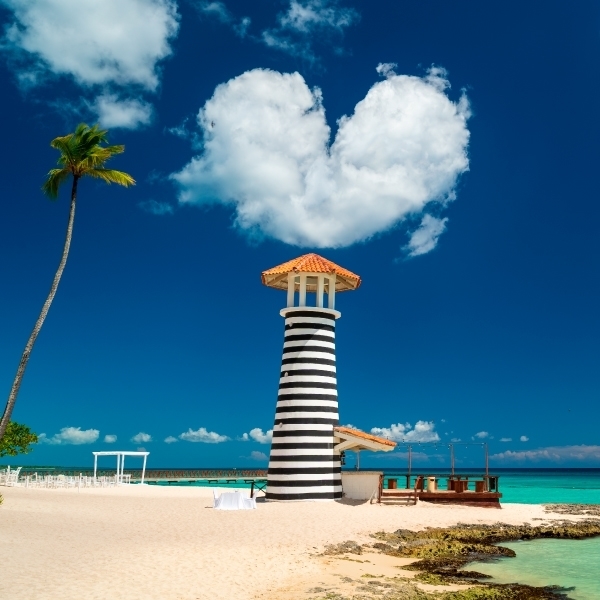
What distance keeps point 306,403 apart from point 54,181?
11.9m

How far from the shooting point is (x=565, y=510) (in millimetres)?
27812

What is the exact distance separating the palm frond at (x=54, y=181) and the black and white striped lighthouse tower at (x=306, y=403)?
986 centimetres

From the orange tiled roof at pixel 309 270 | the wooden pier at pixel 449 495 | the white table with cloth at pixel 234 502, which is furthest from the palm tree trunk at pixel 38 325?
the wooden pier at pixel 449 495

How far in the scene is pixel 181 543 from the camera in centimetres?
1481

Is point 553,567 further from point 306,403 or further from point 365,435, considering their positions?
point 306,403

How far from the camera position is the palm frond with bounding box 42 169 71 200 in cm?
1838

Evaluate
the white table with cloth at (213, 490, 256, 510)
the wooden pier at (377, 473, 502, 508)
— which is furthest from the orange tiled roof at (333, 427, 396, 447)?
the white table with cloth at (213, 490, 256, 510)

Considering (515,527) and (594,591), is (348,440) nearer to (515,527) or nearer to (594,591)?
(515,527)

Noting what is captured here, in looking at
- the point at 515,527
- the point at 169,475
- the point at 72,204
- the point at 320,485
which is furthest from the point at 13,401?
the point at 169,475

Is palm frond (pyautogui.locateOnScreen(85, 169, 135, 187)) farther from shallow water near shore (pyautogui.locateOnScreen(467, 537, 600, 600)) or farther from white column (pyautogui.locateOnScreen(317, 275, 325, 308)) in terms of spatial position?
shallow water near shore (pyautogui.locateOnScreen(467, 537, 600, 600))

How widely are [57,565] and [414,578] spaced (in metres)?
6.56

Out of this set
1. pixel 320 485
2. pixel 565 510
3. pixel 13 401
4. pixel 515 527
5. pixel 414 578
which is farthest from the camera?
pixel 565 510

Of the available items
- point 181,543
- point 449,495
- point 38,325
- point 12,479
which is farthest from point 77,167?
point 12,479

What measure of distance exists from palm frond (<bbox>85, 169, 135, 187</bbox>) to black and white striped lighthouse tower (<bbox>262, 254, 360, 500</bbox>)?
8.77 m
